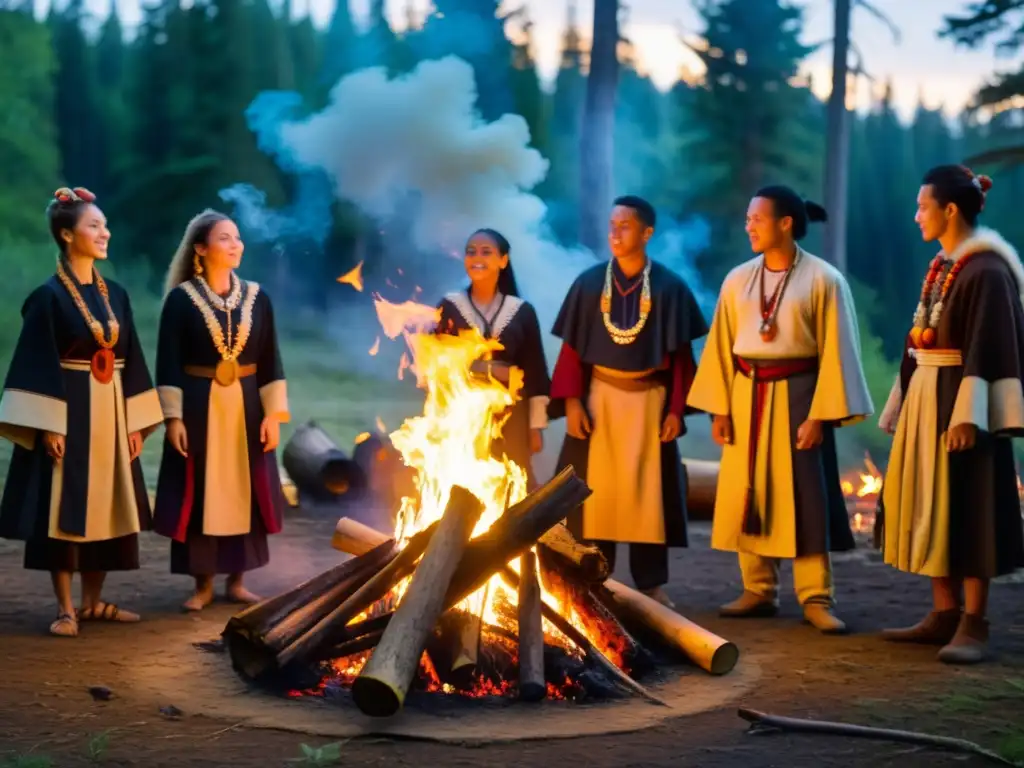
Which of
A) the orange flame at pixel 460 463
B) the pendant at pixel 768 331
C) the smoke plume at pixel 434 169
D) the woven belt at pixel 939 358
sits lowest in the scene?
the orange flame at pixel 460 463

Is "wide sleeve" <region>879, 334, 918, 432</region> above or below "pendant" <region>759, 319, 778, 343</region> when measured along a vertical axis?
below

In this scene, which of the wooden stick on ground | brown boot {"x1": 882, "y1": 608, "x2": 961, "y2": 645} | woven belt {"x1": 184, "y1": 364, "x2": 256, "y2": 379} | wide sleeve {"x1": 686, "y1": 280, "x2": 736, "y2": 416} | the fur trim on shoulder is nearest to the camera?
the wooden stick on ground

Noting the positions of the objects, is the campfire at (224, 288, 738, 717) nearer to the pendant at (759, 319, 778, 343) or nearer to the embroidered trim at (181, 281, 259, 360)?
the embroidered trim at (181, 281, 259, 360)

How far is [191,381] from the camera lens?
22.5 feet

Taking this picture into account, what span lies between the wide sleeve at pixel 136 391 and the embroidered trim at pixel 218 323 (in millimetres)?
350

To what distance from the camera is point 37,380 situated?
6281mm

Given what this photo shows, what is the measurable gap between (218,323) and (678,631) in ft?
9.28

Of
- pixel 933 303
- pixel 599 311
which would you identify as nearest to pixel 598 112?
pixel 599 311

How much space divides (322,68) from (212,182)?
338 cm

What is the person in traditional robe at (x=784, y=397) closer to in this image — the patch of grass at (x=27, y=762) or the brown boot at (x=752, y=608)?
the brown boot at (x=752, y=608)

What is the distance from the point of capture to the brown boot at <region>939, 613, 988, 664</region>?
5.80 meters

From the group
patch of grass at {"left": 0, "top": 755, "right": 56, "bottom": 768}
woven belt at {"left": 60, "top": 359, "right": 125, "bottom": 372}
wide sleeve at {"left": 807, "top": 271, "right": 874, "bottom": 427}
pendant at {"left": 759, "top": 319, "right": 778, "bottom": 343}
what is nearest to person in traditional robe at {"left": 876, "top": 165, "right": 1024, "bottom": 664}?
wide sleeve at {"left": 807, "top": 271, "right": 874, "bottom": 427}

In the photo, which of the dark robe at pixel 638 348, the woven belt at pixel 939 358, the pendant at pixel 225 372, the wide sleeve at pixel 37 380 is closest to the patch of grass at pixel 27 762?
the wide sleeve at pixel 37 380

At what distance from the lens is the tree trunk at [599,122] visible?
14.7m
